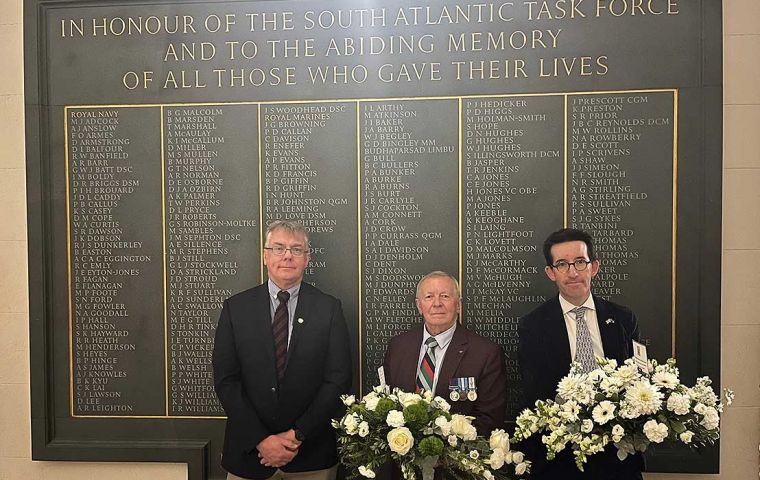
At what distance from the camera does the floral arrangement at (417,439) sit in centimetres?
280

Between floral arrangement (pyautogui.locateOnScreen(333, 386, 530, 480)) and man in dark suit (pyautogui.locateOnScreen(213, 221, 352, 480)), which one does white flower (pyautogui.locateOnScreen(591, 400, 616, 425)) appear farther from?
man in dark suit (pyautogui.locateOnScreen(213, 221, 352, 480))

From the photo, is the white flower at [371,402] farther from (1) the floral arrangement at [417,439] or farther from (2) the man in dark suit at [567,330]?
(2) the man in dark suit at [567,330]

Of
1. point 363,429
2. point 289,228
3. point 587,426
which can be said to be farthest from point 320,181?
point 587,426

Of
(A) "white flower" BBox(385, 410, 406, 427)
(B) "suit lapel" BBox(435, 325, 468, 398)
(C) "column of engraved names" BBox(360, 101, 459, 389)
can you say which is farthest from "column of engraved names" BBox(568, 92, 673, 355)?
(A) "white flower" BBox(385, 410, 406, 427)

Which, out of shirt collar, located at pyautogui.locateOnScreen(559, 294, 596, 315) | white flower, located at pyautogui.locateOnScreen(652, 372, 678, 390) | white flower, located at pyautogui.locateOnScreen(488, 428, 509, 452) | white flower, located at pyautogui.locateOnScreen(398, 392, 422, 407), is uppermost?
shirt collar, located at pyautogui.locateOnScreen(559, 294, 596, 315)

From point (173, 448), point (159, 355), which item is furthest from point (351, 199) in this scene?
point (173, 448)

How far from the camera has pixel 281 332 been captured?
336 cm

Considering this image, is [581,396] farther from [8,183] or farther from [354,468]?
[8,183]

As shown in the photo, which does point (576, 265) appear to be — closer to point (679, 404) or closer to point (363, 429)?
point (679, 404)

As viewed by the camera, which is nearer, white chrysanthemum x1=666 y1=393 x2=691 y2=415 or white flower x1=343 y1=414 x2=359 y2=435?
white chrysanthemum x1=666 y1=393 x2=691 y2=415

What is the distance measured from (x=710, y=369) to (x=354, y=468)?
1754mm

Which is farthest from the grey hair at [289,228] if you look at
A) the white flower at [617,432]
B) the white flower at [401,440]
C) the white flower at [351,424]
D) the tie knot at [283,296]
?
the white flower at [617,432]

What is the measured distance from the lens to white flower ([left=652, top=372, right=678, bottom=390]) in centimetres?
285

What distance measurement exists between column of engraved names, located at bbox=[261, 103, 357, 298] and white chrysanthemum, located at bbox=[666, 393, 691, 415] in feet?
5.01
